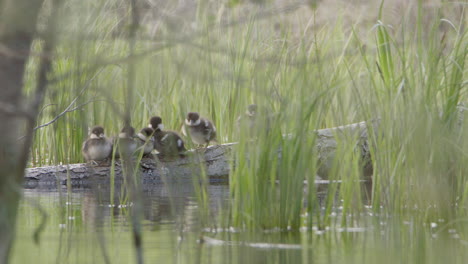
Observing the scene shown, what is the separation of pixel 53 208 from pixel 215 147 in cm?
233

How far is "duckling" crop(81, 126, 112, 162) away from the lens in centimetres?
753

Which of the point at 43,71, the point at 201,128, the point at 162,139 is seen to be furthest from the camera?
A: the point at 201,128

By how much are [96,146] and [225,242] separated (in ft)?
12.7

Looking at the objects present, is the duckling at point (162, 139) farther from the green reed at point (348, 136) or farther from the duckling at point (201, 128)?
the green reed at point (348, 136)

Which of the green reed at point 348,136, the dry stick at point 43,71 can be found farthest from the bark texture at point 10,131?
the green reed at point 348,136

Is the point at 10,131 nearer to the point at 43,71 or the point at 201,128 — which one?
the point at 43,71

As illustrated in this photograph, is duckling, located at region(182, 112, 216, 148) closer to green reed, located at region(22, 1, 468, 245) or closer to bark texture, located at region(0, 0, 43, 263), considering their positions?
green reed, located at region(22, 1, 468, 245)

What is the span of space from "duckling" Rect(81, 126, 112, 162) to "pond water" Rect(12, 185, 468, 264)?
2.28 m

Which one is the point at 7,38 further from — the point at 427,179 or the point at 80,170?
the point at 80,170

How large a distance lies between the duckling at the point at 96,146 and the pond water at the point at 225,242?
7.49ft

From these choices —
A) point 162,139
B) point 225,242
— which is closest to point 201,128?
point 162,139

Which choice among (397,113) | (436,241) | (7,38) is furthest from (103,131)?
(7,38)

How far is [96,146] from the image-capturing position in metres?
7.62

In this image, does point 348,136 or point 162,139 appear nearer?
point 348,136
